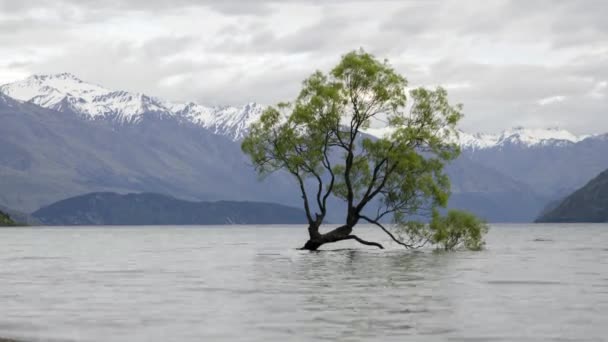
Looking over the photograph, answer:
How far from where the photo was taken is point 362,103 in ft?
288

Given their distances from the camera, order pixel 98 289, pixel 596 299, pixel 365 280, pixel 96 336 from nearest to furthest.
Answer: pixel 96 336, pixel 596 299, pixel 98 289, pixel 365 280

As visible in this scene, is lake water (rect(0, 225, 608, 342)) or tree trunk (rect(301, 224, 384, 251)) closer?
lake water (rect(0, 225, 608, 342))

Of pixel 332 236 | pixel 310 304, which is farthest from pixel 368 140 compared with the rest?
pixel 310 304

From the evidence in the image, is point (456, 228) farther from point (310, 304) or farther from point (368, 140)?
point (310, 304)

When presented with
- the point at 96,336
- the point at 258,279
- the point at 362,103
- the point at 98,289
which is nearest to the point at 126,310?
the point at 96,336

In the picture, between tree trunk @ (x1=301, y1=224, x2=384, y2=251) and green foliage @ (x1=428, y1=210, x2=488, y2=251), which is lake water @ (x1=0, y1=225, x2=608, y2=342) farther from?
tree trunk @ (x1=301, y1=224, x2=384, y2=251)

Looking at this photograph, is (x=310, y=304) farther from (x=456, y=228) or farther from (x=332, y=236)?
(x=456, y=228)

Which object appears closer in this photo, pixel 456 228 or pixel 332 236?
pixel 456 228

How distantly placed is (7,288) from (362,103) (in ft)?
148

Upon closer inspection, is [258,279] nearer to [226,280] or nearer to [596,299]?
[226,280]

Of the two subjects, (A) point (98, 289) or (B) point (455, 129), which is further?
(B) point (455, 129)

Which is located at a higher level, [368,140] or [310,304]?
[368,140]

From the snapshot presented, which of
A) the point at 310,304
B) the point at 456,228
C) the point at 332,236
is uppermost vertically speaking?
the point at 456,228

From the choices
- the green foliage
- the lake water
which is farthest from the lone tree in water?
the lake water
